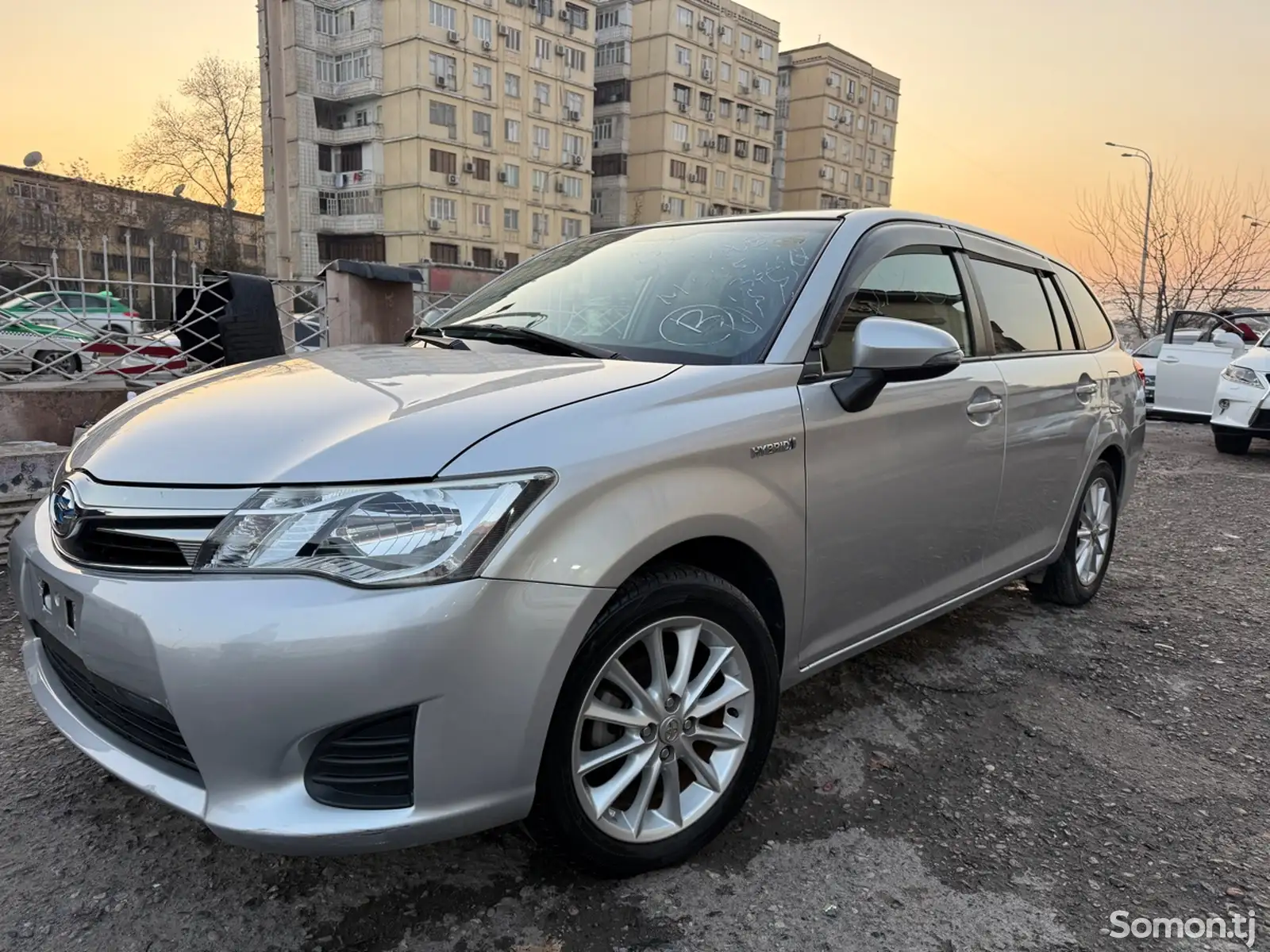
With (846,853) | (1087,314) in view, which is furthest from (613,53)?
(846,853)

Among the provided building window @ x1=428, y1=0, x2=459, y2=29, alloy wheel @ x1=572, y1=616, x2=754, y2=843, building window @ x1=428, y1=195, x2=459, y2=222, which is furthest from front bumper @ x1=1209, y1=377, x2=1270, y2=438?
building window @ x1=428, y1=0, x2=459, y2=29

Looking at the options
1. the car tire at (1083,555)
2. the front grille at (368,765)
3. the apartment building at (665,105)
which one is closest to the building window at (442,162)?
the apartment building at (665,105)

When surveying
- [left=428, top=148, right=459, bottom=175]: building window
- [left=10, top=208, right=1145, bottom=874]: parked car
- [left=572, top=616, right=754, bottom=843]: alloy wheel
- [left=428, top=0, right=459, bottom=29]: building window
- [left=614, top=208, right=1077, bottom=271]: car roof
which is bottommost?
[left=572, top=616, right=754, bottom=843]: alloy wheel

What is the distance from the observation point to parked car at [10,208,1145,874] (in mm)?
1646

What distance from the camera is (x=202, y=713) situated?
64.1 inches

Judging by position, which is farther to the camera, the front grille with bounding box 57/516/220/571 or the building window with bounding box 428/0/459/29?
the building window with bounding box 428/0/459/29

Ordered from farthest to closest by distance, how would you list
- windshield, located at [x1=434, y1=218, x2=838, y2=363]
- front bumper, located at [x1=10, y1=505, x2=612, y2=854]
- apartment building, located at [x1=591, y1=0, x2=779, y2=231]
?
apartment building, located at [x1=591, y1=0, x2=779, y2=231], windshield, located at [x1=434, y1=218, x2=838, y2=363], front bumper, located at [x1=10, y1=505, x2=612, y2=854]

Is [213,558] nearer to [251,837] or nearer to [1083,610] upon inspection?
[251,837]

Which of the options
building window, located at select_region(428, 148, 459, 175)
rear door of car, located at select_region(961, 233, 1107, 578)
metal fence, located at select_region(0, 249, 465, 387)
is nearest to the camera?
rear door of car, located at select_region(961, 233, 1107, 578)

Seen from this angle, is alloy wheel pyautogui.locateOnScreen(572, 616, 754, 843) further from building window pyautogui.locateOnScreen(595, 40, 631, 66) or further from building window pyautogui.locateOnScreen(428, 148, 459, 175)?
building window pyautogui.locateOnScreen(595, 40, 631, 66)

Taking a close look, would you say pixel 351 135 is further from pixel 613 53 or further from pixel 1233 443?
pixel 1233 443

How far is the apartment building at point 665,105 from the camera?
6197 cm

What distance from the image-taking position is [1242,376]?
9531mm

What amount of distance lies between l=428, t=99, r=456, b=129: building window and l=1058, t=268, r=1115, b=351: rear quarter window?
4889cm
